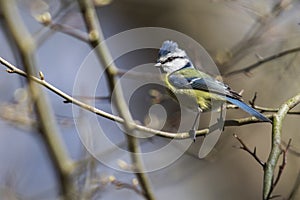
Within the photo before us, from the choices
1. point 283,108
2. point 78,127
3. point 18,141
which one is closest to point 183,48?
point 78,127

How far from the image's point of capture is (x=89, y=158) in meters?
2.62

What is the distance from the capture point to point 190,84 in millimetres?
2729

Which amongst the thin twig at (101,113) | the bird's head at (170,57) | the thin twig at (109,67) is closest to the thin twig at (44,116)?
the thin twig at (109,67)

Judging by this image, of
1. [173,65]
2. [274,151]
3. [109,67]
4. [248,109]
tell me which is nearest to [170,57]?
[173,65]

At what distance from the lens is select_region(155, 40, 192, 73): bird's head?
9.45 ft

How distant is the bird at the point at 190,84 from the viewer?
8.42ft

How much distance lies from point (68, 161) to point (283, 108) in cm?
121

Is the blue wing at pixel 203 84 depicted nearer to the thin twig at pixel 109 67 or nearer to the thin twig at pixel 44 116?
the thin twig at pixel 109 67

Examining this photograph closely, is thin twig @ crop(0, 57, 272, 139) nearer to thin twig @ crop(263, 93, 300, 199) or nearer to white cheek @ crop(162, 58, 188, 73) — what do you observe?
thin twig @ crop(263, 93, 300, 199)

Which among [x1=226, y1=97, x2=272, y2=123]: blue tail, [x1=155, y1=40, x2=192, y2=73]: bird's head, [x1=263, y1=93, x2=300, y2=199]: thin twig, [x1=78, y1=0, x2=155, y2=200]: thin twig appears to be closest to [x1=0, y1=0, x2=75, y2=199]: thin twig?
[x1=78, y1=0, x2=155, y2=200]: thin twig

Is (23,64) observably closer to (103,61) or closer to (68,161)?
(103,61)

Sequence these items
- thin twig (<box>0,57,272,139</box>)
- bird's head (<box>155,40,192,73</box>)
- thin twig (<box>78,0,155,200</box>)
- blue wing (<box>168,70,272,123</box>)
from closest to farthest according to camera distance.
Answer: thin twig (<box>0,57,272,139</box>) → blue wing (<box>168,70,272,123</box>) → thin twig (<box>78,0,155,200</box>) → bird's head (<box>155,40,192,73</box>)

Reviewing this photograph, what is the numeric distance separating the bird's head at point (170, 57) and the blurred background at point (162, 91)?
0.21 metres

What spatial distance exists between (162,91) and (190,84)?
1.02ft
